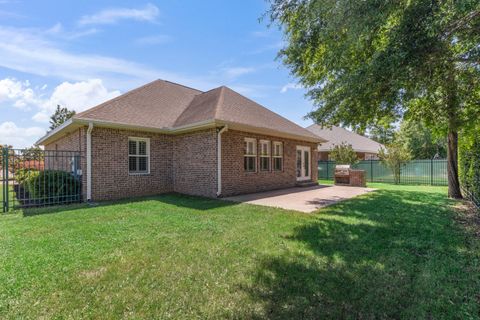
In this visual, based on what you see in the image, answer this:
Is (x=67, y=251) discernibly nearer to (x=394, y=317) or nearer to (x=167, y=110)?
(x=394, y=317)

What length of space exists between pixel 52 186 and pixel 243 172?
7.52 meters

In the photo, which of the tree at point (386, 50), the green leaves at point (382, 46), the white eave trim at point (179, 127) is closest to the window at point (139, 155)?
the white eave trim at point (179, 127)

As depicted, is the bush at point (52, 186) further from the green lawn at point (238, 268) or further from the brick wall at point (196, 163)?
the brick wall at point (196, 163)

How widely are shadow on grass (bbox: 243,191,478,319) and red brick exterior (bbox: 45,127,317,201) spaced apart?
222 inches

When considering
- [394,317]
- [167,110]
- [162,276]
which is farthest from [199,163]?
[394,317]

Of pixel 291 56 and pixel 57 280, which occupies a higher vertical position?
pixel 291 56

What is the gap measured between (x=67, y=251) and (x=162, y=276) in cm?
213

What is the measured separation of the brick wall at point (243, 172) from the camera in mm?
10609

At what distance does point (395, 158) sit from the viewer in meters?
17.4

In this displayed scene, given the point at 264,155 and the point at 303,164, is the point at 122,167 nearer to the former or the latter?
the point at 264,155

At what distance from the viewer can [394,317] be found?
2.55 metres

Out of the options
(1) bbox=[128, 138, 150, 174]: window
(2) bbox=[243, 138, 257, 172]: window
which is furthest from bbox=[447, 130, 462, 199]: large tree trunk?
(1) bbox=[128, 138, 150, 174]: window

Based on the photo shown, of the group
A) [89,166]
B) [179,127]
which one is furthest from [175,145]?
[89,166]

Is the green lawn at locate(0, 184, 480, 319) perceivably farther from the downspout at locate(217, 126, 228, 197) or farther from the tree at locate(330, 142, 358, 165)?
the tree at locate(330, 142, 358, 165)
